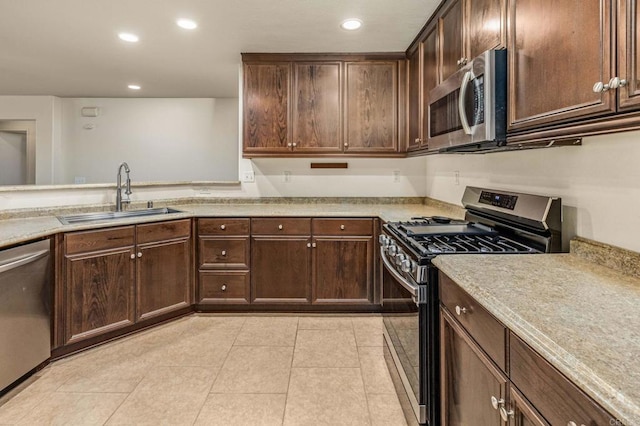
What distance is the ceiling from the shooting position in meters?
2.42

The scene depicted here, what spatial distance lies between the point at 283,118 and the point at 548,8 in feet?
7.57

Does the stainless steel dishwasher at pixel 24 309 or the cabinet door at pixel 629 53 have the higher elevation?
the cabinet door at pixel 629 53

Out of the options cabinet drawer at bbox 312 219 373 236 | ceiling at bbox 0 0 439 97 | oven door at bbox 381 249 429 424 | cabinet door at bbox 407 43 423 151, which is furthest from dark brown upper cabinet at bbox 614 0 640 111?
cabinet drawer at bbox 312 219 373 236

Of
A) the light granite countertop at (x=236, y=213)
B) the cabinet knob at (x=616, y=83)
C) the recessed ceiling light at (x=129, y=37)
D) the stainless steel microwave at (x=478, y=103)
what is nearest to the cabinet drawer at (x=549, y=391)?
the cabinet knob at (x=616, y=83)

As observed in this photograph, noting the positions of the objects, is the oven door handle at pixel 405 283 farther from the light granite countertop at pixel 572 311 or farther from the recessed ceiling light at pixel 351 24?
the recessed ceiling light at pixel 351 24

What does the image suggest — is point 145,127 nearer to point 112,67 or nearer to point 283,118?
point 112,67

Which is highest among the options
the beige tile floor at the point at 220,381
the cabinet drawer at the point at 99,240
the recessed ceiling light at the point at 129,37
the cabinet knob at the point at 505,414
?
the recessed ceiling light at the point at 129,37

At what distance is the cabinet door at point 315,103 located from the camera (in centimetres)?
326

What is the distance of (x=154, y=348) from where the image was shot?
2.50 meters

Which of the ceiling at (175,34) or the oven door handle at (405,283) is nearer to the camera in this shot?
the oven door handle at (405,283)

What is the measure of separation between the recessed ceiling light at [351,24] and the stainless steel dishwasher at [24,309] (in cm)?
243

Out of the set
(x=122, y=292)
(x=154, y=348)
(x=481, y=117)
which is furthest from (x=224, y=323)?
(x=481, y=117)

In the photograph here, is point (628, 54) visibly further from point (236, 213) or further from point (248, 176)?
point (248, 176)

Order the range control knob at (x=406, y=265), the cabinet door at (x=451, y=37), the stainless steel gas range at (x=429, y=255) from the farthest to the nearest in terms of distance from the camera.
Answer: the cabinet door at (x=451, y=37), the range control knob at (x=406, y=265), the stainless steel gas range at (x=429, y=255)
